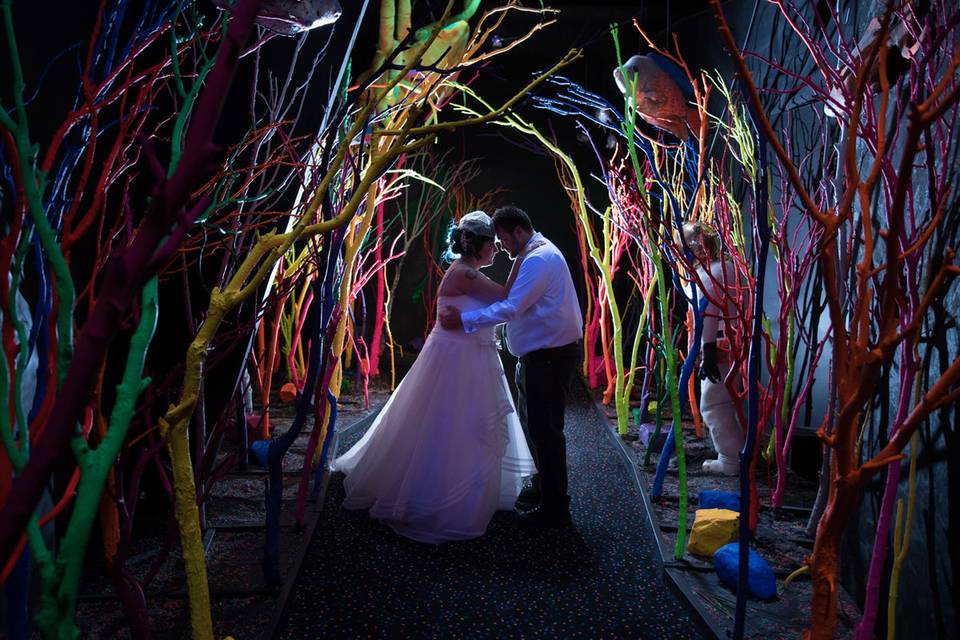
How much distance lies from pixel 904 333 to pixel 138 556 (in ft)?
7.71

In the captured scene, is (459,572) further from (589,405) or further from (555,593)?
(589,405)

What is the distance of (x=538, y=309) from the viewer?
2.83 m

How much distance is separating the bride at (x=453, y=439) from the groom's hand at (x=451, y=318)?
0.03 meters

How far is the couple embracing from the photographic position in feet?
9.13

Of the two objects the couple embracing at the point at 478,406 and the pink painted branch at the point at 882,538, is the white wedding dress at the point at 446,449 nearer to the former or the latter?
the couple embracing at the point at 478,406

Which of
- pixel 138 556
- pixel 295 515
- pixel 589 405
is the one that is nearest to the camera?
pixel 138 556

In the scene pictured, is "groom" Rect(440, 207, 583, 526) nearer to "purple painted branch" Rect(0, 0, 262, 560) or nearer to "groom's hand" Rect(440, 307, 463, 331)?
"groom's hand" Rect(440, 307, 463, 331)

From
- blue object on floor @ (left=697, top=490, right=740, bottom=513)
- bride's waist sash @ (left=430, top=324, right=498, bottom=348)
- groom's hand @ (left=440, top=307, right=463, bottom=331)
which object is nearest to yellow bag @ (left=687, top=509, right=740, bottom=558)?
blue object on floor @ (left=697, top=490, right=740, bottom=513)

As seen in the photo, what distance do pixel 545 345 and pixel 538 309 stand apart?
0.50ft

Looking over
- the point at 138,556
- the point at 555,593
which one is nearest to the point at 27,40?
the point at 138,556

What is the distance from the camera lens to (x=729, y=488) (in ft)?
11.0

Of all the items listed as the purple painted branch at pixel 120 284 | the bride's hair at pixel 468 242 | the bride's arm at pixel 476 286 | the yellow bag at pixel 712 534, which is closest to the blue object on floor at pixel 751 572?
the yellow bag at pixel 712 534

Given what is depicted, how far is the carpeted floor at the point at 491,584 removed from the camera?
2068mm

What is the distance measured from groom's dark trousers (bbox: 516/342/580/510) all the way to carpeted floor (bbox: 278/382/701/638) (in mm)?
195
